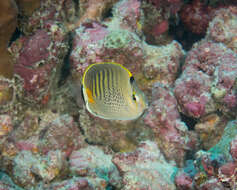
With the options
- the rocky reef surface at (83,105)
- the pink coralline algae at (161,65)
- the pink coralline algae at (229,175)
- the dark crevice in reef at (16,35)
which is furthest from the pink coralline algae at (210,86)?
the dark crevice in reef at (16,35)

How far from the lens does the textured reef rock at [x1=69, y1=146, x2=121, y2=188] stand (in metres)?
3.52

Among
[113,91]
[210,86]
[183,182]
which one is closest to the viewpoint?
[113,91]

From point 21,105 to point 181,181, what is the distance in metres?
2.92

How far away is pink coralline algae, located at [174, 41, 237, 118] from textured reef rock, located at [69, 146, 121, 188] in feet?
4.97

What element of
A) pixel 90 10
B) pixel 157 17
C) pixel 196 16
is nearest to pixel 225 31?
pixel 196 16

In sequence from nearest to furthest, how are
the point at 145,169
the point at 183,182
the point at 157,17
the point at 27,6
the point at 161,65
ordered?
the point at 183,182 → the point at 145,169 → the point at 27,6 → the point at 161,65 → the point at 157,17

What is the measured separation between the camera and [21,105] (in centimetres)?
399

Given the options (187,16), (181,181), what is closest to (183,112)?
(181,181)

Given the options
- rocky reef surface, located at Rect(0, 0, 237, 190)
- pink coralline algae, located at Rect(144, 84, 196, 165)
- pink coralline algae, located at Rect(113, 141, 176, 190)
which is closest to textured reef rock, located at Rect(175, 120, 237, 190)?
pink coralline algae, located at Rect(113, 141, 176, 190)

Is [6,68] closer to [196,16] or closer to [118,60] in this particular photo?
[118,60]

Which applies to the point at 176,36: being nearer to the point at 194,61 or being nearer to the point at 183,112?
the point at 194,61

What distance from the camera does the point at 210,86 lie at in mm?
3482

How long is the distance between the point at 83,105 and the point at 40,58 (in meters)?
1.00

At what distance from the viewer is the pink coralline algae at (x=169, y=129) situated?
345cm
